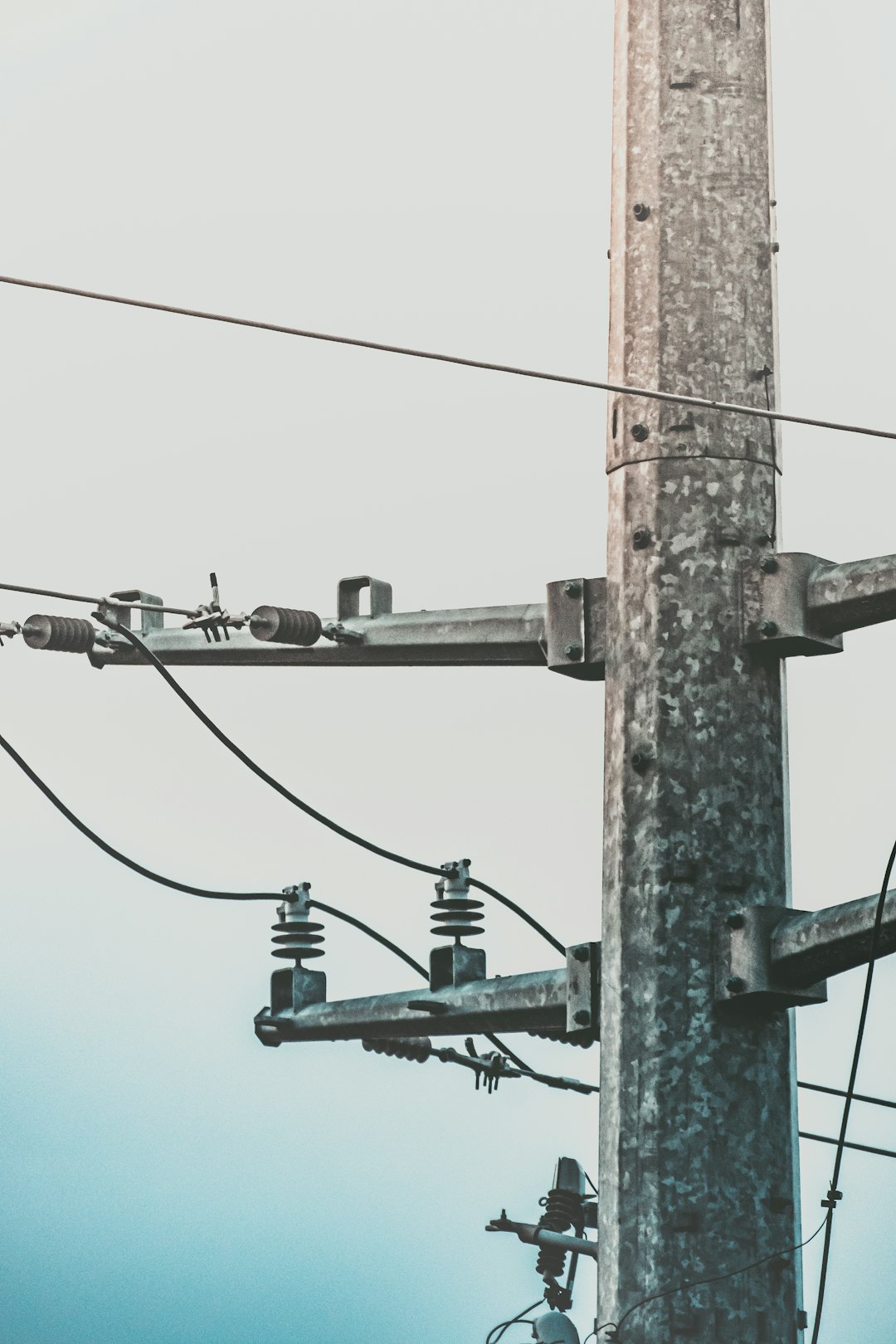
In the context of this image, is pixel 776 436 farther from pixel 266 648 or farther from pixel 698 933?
pixel 266 648

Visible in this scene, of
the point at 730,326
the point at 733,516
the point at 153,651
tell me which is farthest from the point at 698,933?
the point at 153,651

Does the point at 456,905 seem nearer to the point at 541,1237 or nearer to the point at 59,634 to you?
the point at 59,634

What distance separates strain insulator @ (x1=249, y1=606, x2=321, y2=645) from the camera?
628 centimetres

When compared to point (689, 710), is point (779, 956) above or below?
below

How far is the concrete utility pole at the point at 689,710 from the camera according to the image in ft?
15.9

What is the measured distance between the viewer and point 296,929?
7.80 meters

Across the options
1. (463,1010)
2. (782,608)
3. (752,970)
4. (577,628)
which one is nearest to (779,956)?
(752,970)

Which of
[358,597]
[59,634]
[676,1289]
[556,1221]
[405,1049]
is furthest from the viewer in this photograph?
[556,1221]

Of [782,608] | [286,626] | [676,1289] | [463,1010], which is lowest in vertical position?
[676,1289]

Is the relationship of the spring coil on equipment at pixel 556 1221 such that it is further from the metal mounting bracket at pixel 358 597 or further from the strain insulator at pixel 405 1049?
the metal mounting bracket at pixel 358 597

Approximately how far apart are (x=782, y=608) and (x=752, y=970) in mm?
903

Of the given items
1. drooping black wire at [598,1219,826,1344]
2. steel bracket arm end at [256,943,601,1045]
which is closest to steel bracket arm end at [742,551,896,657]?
steel bracket arm end at [256,943,601,1045]

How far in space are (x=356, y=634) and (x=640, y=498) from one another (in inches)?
45.7

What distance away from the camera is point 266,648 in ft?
21.5
